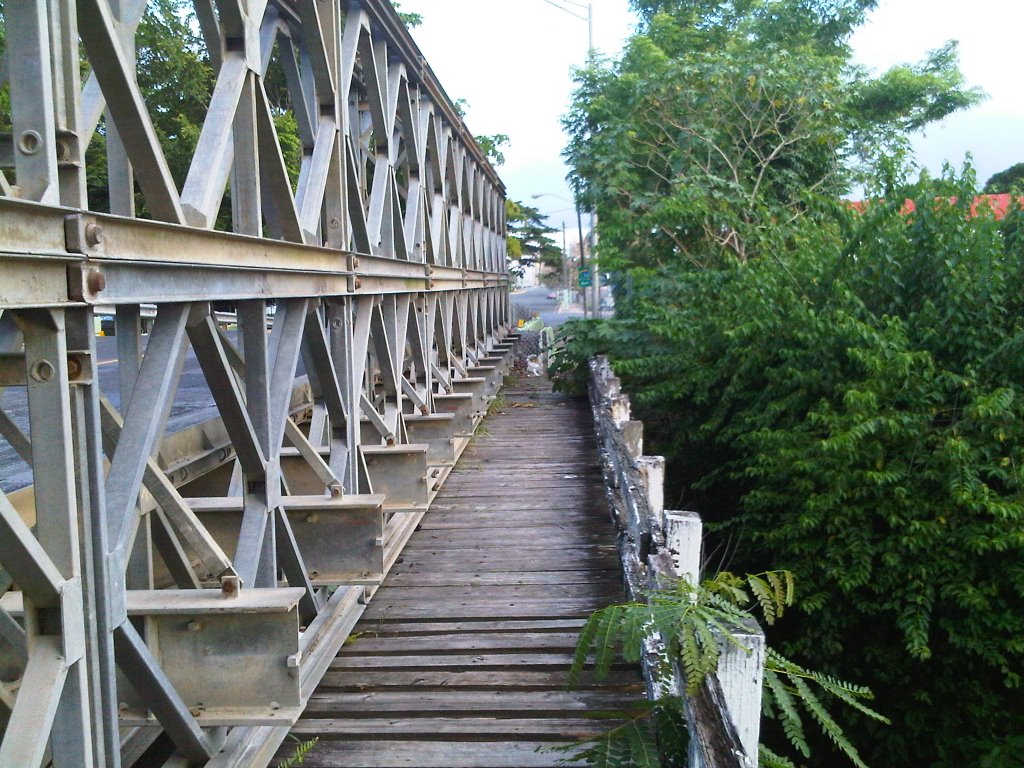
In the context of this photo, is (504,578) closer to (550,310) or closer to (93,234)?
(93,234)

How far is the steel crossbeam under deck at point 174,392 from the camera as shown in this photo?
2.54 m

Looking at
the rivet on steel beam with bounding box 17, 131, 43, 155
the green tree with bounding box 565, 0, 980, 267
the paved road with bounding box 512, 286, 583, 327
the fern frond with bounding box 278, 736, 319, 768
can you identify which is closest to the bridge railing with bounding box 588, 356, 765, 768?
the fern frond with bounding box 278, 736, 319, 768

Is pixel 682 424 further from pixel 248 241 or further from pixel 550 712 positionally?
pixel 248 241

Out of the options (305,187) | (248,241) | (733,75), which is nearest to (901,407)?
(305,187)

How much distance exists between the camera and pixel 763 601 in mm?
4242

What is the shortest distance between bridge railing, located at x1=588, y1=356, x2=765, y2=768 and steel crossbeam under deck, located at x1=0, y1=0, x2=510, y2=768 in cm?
144

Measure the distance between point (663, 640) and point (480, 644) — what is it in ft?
7.36

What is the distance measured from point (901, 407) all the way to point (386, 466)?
15.9ft

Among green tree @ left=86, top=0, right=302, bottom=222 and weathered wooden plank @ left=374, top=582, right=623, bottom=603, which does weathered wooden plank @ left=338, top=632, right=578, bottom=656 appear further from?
green tree @ left=86, top=0, right=302, bottom=222

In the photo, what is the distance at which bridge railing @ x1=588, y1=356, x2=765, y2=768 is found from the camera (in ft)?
9.64

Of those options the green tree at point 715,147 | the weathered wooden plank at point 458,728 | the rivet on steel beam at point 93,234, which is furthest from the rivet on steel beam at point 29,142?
the green tree at point 715,147

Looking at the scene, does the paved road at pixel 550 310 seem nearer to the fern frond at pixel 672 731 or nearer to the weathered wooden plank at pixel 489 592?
the weathered wooden plank at pixel 489 592

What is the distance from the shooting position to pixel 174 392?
137 inches

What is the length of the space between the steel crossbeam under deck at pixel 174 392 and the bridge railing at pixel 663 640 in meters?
1.44
